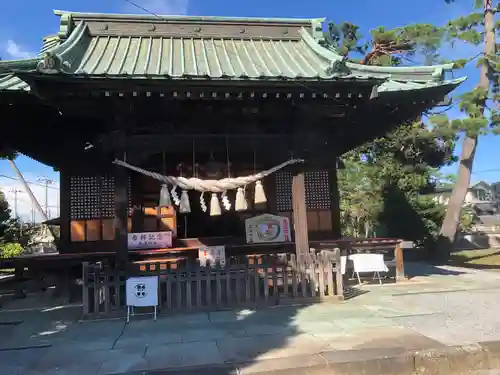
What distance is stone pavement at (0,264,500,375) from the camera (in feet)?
16.2

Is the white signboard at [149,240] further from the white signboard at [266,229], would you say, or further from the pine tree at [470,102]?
the pine tree at [470,102]

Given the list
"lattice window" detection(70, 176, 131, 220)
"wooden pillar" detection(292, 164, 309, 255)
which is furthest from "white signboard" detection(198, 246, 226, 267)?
"lattice window" detection(70, 176, 131, 220)

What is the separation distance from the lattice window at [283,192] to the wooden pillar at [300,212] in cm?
268

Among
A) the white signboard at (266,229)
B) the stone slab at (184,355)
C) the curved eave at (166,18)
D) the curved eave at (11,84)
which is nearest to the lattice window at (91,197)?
the curved eave at (11,84)

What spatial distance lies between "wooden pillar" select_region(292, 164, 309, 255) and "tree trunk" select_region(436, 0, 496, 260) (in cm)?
1232

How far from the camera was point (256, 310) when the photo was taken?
7.54 meters

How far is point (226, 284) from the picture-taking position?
772 cm

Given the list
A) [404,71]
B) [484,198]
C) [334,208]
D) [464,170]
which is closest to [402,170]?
[464,170]

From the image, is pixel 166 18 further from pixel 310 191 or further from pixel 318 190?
pixel 318 190

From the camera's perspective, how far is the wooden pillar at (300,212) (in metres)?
Answer: 8.43

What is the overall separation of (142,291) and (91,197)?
441 centimetres

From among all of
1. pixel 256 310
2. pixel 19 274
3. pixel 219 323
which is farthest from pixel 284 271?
pixel 19 274

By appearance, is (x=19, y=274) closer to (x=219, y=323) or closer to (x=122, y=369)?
(x=219, y=323)

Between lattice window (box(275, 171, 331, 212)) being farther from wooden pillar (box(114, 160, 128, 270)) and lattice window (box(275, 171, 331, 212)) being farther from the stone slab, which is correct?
the stone slab
